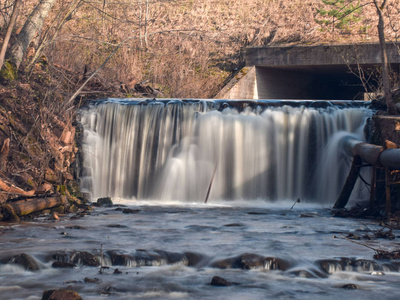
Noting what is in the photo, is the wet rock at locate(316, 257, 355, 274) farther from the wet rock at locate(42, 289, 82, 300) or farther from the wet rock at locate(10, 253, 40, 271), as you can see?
the wet rock at locate(10, 253, 40, 271)

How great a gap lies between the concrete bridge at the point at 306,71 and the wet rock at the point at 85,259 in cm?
1292

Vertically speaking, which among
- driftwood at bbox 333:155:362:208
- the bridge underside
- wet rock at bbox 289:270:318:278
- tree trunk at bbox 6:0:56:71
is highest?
the bridge underside

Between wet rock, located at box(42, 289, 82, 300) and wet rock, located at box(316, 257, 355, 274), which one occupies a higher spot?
wet rock, located at box(316, 257, 355, 274)

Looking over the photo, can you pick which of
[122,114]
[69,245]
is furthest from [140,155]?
[69,245]

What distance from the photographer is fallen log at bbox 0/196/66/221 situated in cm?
922

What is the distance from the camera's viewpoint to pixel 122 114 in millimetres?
13953

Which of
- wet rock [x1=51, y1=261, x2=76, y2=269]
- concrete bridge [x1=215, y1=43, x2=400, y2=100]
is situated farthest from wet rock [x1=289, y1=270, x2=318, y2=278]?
concrete bridge [x1=215, y1=43, x2=400, y2=100]

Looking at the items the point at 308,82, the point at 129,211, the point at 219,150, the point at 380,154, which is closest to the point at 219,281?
the point at 380,154

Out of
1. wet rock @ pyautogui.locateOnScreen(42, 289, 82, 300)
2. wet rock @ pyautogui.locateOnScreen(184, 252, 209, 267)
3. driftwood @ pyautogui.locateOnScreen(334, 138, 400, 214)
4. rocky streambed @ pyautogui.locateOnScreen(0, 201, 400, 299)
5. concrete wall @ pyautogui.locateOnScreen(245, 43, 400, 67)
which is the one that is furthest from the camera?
concrete wall @ pyautogui.locateOnScreen(245, 43, 400, 67)

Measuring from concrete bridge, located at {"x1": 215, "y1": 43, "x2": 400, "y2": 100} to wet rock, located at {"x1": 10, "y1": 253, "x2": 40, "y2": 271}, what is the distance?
13.4 m

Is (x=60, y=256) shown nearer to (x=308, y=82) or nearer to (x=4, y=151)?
(x=4, y=151)

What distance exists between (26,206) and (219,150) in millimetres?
5277

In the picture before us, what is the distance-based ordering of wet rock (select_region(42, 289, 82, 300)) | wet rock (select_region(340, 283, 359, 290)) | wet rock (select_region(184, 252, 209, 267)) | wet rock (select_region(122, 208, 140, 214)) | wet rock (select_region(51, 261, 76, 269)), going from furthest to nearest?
wet rock (select_region(122, 208, 140, 214))
wet rock (select_region(184, 252, 209, 267))
wet rock (select_region(51, 261, 76, 269))
wet rock (select_region(340, 283, 359, 290))
wet rock (select_region(42, 289, 82, 300))

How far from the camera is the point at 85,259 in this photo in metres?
6.79
